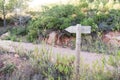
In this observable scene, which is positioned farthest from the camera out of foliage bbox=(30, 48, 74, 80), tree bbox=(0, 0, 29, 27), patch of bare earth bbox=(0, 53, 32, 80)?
tree bbox=(0, 0, 29, 27)

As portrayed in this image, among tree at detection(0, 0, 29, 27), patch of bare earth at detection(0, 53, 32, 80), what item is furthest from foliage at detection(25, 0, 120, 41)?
patch of bare earth at detection(0, 53, 32, 80)

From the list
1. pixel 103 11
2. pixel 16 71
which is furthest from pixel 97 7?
pixel 16 71

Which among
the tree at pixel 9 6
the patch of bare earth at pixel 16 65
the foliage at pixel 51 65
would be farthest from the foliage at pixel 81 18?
the foliage at pixel 51 65

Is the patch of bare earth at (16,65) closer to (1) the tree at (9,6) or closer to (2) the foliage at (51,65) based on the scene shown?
(2) the foliage at (51,65)

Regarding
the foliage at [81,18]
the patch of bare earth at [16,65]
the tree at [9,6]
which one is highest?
→ the tree at [9,6]

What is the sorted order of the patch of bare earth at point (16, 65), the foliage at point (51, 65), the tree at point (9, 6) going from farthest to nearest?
the tree at point (9, 6), the patch of bare earth at point (16, 65), the foliage at point (51, 65)

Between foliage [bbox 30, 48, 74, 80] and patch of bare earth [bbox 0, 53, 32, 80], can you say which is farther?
patch of bare earth [bbox 0, 53, 32, 80]

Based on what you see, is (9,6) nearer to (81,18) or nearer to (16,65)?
(81,18)

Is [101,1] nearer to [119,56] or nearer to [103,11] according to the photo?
[103,11]

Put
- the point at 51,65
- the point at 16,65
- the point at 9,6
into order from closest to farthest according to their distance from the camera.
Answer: the point at 51,65
the point at 16,65
the point at 9,6

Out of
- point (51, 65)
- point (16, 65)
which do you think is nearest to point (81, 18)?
point (16, 65)

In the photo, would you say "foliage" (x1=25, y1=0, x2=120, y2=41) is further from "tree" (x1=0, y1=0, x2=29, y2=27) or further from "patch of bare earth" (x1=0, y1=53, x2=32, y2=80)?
"patch of bare earth" (x1=0, y1=53, x2=32, y2=80)

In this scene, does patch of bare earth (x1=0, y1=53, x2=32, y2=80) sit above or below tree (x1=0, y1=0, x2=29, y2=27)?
below

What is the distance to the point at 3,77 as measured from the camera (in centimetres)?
704
